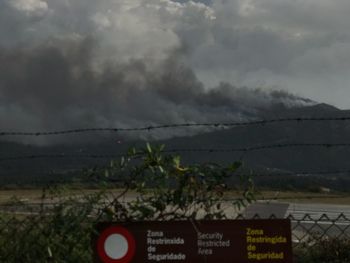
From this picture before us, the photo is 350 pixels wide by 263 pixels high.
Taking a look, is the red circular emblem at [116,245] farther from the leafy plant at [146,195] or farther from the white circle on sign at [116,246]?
the leafy plant at [146,195]

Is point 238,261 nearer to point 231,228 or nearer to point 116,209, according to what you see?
point 231,228

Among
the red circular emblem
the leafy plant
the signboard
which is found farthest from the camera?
the leafy plant

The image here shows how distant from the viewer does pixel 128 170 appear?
600cm

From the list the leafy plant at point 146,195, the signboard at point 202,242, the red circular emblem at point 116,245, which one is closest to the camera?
the signboard at point 202,242

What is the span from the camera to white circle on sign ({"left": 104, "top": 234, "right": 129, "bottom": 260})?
18.6 ft

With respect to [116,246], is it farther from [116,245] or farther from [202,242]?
[202,242]

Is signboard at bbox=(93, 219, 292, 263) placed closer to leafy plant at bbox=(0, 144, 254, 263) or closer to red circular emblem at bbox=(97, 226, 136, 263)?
red circular emblem at bbox=(97, 226, 136, 263)

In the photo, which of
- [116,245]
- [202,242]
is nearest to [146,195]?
[116,245]

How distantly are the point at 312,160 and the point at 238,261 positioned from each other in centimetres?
4032

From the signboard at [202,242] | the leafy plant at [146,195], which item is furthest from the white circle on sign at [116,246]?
the leafy plant at [146,195]

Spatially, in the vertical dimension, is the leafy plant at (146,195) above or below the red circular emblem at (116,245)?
above

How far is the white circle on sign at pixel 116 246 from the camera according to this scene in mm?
5656

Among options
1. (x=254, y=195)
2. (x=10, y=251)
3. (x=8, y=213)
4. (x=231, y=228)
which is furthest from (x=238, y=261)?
(x=8, y=213)

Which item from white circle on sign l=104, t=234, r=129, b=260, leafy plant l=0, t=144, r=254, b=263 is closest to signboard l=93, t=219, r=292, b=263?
white circle on sign l=104, t=234, r=129, b=260
